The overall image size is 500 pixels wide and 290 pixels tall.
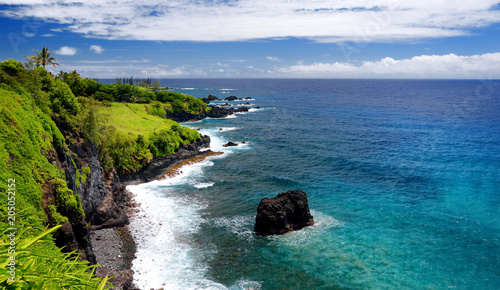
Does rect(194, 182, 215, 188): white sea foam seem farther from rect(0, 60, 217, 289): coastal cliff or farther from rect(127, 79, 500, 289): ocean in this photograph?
rect(0, 60, 217, 289): coastal cliff

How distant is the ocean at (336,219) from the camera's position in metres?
32.2

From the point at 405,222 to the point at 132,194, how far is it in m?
43.4

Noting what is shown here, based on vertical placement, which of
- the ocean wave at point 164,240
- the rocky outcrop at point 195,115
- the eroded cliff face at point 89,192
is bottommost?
the ocean wave at point 164,240

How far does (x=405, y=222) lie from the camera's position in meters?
43.2

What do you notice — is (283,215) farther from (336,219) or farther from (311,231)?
(336,219)

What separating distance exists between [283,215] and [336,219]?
30.7ft

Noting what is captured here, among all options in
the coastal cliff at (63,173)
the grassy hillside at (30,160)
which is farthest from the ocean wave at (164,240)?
the grassy hillside at (30,160)

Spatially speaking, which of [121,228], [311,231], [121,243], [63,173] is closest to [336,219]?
[311,231]

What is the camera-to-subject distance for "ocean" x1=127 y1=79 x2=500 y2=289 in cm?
3219

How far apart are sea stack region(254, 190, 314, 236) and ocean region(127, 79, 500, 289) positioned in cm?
124

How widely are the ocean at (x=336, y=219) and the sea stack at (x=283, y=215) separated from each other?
1235mm

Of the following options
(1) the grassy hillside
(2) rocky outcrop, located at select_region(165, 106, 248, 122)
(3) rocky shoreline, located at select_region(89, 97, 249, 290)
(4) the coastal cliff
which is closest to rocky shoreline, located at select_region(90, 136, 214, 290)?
(3) rocky shoreline, located at select_region(89, 97, 249, 290)

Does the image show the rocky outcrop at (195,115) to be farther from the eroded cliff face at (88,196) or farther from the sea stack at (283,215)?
the sea stack at (283,215)

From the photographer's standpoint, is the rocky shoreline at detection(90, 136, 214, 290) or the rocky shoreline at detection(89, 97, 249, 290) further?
the rocky shoreline at detection(89, 97, 249, 290)
